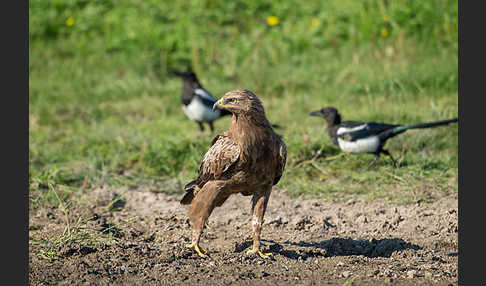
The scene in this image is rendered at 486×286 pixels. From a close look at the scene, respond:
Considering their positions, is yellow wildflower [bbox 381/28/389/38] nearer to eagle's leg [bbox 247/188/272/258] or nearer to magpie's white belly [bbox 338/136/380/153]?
magpie's white belly [bbox 338/136/380/153]

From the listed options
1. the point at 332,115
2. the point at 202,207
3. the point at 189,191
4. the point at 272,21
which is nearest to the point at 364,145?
the point at 332,115

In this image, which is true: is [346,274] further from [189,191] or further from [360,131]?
[360,131]

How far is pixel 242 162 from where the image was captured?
13.1 ft

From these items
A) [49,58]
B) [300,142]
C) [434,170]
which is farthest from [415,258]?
[49,58]

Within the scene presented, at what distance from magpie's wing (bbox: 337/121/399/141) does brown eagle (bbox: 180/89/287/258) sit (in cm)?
224

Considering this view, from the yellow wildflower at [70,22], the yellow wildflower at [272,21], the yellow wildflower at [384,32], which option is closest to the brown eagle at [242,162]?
the yellow wildflower at [384,32]

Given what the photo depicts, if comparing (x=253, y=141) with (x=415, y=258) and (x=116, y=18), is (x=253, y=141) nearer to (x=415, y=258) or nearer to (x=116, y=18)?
(x=415, y=258)

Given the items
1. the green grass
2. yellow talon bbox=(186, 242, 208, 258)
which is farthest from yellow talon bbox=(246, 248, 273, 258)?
the green grass

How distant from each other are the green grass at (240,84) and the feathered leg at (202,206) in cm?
179

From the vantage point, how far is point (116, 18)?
11.6 metres

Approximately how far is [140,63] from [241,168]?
22.2 feet

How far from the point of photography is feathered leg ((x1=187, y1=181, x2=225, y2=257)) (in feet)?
13.5

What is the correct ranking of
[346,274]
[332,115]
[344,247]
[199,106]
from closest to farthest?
[346,274]
[344,247]
[332,115]
[199,106]

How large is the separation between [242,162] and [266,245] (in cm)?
77
